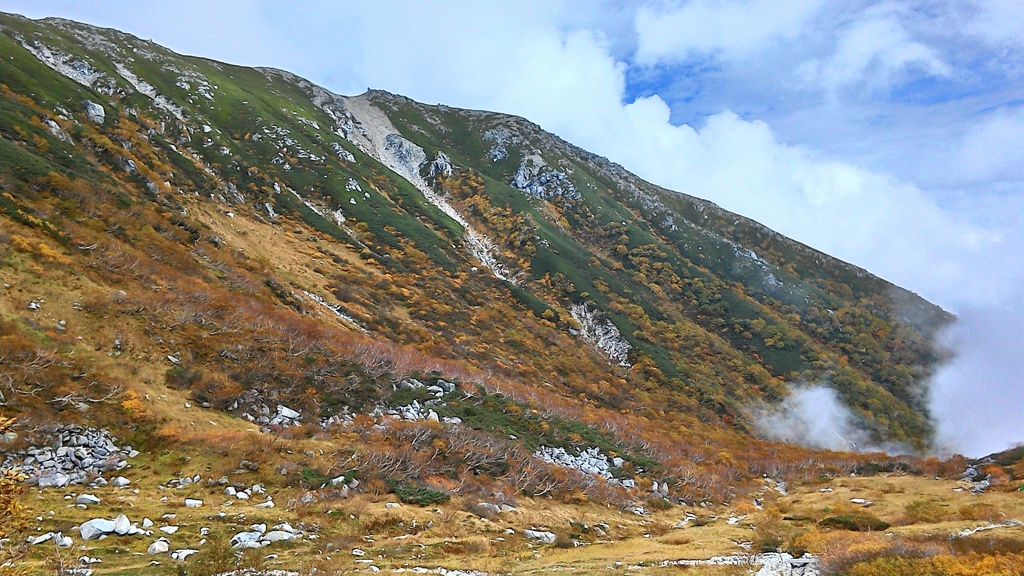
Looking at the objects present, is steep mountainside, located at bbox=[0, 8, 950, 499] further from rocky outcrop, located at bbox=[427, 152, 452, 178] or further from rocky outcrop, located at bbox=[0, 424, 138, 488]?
rocky outcrop, located at bbox=[0, 424, 138, 488]

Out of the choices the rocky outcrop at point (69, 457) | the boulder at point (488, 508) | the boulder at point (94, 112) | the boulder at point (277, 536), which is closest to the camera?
the boulder at point (277, 536)

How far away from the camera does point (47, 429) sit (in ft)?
53.8

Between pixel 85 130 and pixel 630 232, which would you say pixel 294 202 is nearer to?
pixel 85 130

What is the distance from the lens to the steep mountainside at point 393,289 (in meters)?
23.7

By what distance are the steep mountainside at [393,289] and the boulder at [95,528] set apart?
582 centimetres

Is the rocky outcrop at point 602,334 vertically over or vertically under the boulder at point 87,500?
over

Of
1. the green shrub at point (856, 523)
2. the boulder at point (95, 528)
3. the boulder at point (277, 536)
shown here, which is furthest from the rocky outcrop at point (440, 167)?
the boulder at point (95, 528)

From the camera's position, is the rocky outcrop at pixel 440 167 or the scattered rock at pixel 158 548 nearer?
the scattered rock at pixel 158 548

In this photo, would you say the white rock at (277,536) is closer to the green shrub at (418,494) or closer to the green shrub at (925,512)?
the green shrub at (418,494)

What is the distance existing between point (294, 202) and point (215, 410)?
57566mm

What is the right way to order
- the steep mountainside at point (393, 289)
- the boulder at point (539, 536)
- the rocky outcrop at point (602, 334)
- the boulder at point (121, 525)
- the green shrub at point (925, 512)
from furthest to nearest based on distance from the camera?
the rocky outcrop at point (602, 334)
the steep mountainside at point (393, 289)
the green shrub at point (925, 512)
the boulder at point (539, 536)
the boulder at point (121, 525)

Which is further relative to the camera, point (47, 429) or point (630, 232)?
point (630, 232)

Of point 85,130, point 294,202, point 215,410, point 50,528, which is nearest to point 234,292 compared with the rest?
point 215,410

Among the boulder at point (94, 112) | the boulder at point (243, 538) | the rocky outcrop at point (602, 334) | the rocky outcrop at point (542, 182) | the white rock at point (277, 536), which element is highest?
the rocky outcrop at point (542, 182)
